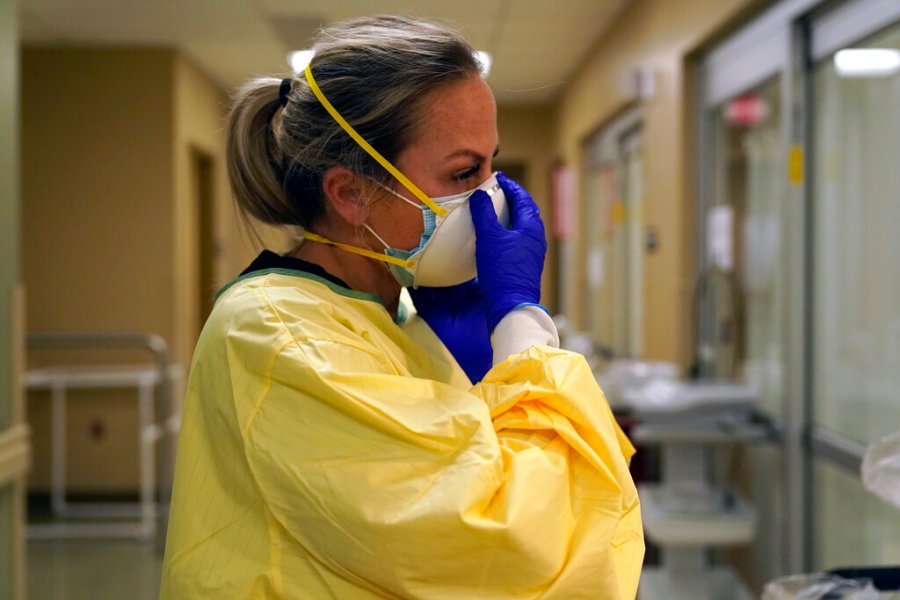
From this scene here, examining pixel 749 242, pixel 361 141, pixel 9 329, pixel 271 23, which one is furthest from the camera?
pixel 271 23

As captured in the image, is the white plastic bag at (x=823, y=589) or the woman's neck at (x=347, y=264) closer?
the woman's neck at (x=347, y=264)

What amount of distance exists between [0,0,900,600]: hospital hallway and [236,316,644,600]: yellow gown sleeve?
9 centimetres

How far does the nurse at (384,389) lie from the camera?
91 cm

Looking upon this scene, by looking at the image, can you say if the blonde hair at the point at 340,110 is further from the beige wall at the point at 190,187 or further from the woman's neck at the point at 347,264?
the beige wall at the point at 190,187

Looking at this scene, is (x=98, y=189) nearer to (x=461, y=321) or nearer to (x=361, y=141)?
(x=461, y=321)

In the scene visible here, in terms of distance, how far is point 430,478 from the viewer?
915mm

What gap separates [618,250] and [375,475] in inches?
200

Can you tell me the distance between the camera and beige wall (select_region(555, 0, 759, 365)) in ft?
12.9

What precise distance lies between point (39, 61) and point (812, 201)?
480 cm

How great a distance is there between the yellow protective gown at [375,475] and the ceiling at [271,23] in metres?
3.75

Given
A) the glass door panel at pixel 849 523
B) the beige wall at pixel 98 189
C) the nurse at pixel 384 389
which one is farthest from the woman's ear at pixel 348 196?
the beige wall at pixel 98 189

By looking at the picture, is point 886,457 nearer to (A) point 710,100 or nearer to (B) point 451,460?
(B) point 451,460

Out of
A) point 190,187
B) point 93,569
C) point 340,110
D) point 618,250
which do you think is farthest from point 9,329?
point 190,187

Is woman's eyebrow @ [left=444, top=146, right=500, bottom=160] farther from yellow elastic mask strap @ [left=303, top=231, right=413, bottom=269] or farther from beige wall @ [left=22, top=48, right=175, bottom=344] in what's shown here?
beige wall @ [left=22, top=48, right=175, bottom=344]
